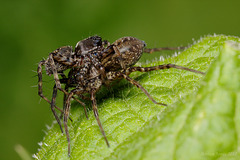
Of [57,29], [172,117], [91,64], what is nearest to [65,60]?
[91,64]

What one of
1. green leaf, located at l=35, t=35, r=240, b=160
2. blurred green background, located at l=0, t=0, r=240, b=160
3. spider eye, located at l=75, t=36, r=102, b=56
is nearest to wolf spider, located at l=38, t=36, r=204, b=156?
spider eye, located at l=75, t=36, r=102, b=56

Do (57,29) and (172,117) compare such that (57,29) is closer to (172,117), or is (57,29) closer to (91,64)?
(91,64)

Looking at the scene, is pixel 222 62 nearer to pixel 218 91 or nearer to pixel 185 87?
pixel 218 91

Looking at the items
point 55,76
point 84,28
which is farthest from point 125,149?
point 84,28

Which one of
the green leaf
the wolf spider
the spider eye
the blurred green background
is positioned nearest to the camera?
the green leaf

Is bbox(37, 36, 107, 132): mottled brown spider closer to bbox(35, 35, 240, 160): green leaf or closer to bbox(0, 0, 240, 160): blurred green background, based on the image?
bbox(35, 35, 240, 160): green leaf
